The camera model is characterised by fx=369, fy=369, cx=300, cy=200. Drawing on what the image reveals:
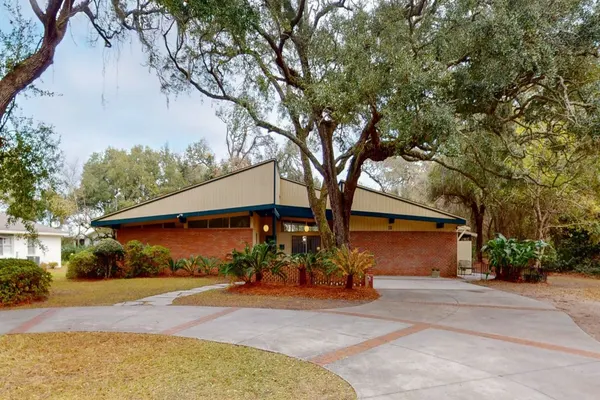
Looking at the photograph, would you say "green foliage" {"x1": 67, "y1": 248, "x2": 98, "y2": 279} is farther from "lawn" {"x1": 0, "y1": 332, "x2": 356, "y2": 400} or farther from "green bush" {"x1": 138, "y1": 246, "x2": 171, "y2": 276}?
"lawn" {"x1": 0, "y1": 332, "x2": 356, "y2": 400}

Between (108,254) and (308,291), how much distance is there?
878 centimetres

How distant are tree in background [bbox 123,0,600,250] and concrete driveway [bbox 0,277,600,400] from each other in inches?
146

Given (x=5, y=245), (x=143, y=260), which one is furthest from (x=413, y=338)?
(x=5, y=245)

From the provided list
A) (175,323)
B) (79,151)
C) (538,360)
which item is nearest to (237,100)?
(175,323)

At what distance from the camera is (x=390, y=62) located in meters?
7.84

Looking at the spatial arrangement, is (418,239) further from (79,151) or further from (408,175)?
(79,151)

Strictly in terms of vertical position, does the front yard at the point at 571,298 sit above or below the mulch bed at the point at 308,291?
below

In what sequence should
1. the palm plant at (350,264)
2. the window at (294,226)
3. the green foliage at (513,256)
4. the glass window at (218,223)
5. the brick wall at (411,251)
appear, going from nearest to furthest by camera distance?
the palm plant at (350,264), the green foliage at (513,256), the glass window at (218,223), the brick wall at (411,251), the window at (294,226)

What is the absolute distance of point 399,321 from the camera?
6.97 metres

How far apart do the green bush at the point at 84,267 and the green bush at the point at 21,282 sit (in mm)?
4884

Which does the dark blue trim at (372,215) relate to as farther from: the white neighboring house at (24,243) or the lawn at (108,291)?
the white neighboring house at (24,243)

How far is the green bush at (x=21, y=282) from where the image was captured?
351 inches

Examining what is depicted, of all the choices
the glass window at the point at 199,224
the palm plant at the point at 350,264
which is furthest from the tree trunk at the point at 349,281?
the glass window at the point at 199,224

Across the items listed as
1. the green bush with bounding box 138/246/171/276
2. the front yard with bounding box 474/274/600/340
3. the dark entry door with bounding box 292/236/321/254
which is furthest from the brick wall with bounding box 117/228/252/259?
the front yard with bounding box 474/274/600/340
